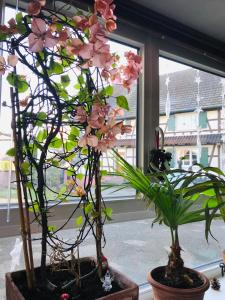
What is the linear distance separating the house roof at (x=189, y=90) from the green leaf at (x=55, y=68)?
96 cm

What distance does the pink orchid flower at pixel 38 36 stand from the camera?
0.72 m

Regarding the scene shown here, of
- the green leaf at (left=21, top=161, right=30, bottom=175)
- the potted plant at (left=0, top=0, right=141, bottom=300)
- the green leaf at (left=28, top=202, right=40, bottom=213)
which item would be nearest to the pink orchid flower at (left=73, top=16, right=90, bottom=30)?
the potted plant at (left=0, top=0, right=141, bottom=300)

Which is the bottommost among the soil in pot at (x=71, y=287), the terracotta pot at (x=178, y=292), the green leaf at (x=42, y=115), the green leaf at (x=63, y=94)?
the terracotta pot at (x=178, y=292)

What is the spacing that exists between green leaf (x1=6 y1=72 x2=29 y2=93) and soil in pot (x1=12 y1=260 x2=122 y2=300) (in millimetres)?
627

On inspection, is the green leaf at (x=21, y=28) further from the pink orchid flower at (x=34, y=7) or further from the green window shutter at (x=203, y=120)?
the green window shutter at (x=203, y=120)

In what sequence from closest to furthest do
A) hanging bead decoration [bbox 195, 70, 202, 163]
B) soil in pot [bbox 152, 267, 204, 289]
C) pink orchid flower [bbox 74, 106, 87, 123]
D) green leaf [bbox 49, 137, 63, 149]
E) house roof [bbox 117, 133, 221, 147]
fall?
pink orchid flower [bbox 74, 106, 87, 123]
green leaf [bbox 49, 137, 63, 149]
soil in pot [bbox 152, 267, 204, 289]
house roof [bbox 117, 133, 221, 147]
hanging bead decoration [bbox 195, 70, 202, 163]

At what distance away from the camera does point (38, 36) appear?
2.38 feet

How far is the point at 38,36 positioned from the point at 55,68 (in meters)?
0.14

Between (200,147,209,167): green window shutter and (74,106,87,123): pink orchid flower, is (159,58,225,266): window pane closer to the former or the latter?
Result: (200,147,209,167): green window shutter

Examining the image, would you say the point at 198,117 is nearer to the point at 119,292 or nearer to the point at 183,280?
the point at 183,280

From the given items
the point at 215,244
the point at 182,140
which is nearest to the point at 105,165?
the point at 182,140

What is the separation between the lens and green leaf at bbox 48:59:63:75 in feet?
2.76

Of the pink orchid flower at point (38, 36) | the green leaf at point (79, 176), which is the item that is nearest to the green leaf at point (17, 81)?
the pink orchid flower at point (38, 36)

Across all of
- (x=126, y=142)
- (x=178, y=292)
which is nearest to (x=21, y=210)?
(x=178, y=292)
